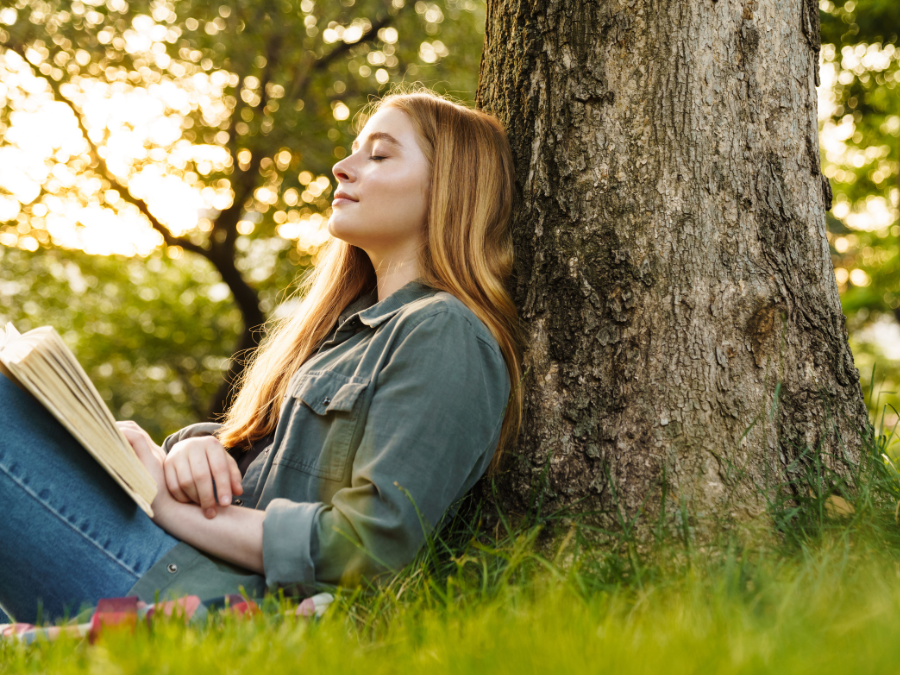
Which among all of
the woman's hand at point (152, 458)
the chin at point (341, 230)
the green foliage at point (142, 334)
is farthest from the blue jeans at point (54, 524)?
the green foliage at point (142, 334)

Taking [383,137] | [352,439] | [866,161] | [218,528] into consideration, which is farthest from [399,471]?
[866,161]

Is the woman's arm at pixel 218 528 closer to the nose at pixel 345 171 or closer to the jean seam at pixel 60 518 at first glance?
the jean seam at pixel 60 518

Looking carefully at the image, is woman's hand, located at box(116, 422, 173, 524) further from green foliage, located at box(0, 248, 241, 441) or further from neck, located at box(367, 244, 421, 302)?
green foliage, located at box(0, 248, 241, 441)

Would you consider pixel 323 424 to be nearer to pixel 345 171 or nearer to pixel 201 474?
pixel 201 474

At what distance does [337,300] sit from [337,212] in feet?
1.37

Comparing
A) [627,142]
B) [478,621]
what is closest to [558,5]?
[627,142]

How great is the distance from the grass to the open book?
0.39 metres

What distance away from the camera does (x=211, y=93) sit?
10336mm

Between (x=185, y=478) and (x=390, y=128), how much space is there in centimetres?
128

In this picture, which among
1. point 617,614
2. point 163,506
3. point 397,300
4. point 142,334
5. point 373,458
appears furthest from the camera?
point 142,334

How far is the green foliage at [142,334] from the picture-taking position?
14273 mm

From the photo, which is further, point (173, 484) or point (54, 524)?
point (173, 484)

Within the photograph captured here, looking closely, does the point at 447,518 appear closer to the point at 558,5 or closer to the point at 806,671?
the point at 806,671

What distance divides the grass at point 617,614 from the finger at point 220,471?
1.14 ft
